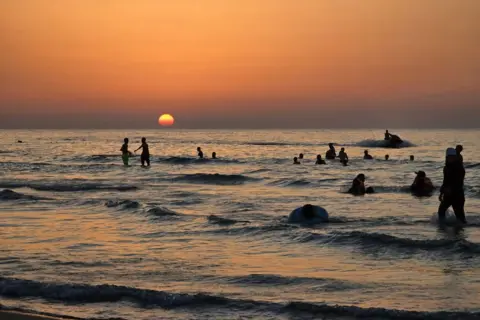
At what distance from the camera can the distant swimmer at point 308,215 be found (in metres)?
17.3

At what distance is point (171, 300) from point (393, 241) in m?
6.21

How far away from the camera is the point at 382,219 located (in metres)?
18.5

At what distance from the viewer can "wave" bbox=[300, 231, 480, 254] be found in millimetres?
13055

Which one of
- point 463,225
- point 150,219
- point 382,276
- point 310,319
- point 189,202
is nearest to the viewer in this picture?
point 310,319

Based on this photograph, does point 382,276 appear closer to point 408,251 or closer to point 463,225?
point 408,251

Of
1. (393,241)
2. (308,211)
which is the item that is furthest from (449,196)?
(308,211)

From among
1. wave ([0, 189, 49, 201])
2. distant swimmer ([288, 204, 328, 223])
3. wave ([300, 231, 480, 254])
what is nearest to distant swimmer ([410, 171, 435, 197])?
distant swimmer ([288, 204, 328, 223])

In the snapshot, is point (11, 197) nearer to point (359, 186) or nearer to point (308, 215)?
point (308, 215)

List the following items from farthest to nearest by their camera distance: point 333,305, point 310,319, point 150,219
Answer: point 150,219 → point 333,305 → point 310,319

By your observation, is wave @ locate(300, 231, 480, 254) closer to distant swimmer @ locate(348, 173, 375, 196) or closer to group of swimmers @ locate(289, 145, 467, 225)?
group of swimmers @ locate(289, 145, 467, 225)

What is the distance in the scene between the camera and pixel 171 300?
898 cm

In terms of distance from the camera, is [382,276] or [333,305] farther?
[382,276]

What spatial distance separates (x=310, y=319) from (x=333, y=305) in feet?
2.07

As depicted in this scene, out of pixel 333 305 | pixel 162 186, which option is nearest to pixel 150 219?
pixel 333 305
